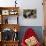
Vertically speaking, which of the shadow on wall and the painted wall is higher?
the painted wall

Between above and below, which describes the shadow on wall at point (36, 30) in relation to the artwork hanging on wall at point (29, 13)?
below

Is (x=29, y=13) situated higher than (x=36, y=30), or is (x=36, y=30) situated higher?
(x=29, y=13)

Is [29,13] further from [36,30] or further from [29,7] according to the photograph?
[36,30]

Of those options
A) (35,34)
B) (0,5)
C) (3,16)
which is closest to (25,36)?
(35,34)

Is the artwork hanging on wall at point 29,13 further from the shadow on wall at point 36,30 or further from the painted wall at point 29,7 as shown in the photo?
the shadow on wall at point 36,30

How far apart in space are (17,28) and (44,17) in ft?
2.88

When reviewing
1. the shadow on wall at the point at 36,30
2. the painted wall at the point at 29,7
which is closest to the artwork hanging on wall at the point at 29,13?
the painted wall at the point at 29,7

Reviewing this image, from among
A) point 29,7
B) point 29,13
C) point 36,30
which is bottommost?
point 36,30

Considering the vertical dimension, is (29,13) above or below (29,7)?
below

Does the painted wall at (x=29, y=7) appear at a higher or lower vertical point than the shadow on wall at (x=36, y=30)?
higher

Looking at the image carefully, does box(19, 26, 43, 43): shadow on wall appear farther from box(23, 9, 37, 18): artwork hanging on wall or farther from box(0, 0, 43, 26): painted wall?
box(23, 9, 37, 18): artwork hanging on wall

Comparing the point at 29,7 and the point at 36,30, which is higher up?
the point at 29,7

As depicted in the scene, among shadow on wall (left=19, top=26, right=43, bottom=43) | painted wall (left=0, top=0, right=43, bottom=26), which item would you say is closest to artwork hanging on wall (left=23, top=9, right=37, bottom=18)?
painted wall (left=0, top=0, right=43, bottom=26)

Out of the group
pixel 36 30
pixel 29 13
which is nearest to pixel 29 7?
pixel 29 13
